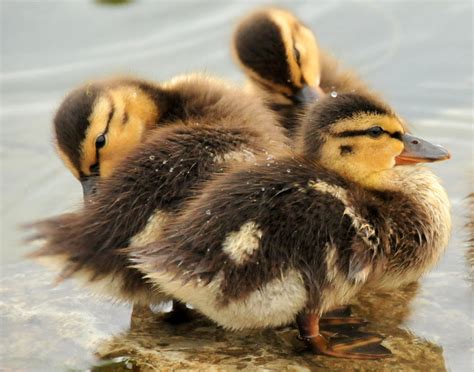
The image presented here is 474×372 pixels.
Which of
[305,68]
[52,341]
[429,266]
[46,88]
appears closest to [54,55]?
[46,88]

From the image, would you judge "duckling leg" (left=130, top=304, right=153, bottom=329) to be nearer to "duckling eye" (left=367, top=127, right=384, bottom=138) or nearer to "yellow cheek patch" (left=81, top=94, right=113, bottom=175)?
"yellow cheek patch" (left=81, top=94, right=113, bottom=175)

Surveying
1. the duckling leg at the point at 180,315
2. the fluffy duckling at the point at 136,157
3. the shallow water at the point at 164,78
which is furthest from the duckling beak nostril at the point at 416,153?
the duckling leg at the point at 180,315

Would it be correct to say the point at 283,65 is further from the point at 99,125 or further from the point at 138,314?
the point at 138,314

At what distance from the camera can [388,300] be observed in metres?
3.49

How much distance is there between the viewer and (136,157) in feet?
10.3

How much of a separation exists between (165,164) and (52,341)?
70 cm

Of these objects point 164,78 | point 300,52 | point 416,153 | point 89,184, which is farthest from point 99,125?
point 164,78

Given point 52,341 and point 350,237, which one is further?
point 52,341

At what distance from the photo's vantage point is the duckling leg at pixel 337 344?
122 inches

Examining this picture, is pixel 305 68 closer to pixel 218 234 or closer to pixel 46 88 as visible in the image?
pixel 218 234

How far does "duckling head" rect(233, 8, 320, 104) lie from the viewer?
165 inches

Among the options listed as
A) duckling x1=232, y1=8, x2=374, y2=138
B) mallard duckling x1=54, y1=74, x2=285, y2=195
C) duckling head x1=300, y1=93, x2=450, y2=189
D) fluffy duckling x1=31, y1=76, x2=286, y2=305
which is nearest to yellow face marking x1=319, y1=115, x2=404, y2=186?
duckling head x1=300, y1=93, x2=450, y2=189

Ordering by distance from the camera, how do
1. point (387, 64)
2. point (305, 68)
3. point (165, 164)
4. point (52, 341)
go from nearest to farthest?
point (165, 164) → point (52, 341) → point (305, 68) → point (387, 64)

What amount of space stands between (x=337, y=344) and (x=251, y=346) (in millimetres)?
245
